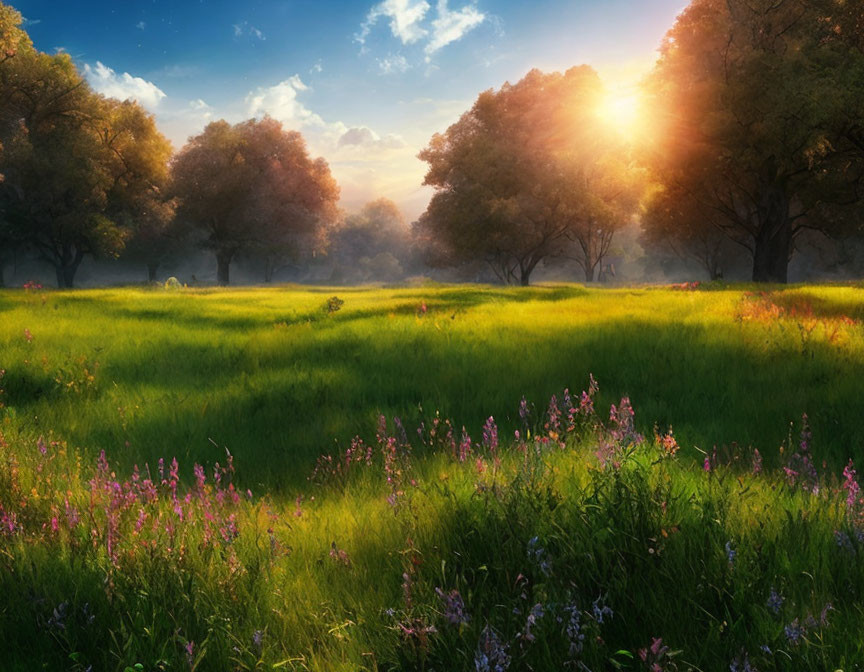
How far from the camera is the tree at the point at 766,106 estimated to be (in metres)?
22.0

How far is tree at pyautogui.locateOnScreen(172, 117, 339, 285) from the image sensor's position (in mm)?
52062

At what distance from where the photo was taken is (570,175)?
128ft

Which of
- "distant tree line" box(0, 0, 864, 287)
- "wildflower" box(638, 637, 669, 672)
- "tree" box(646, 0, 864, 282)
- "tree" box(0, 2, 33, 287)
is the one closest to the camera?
"wildflower" box(638, 637, 669, 672)

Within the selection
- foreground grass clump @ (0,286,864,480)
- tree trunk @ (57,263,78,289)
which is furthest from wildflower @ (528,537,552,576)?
tree trunk @ (57,263,78,289)

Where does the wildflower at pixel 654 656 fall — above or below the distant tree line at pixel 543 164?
below

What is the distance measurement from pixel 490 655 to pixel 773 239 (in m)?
32.9

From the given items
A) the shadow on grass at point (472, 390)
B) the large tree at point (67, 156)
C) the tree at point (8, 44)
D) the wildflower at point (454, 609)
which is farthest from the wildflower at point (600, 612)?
the large tree at point (67, 156)

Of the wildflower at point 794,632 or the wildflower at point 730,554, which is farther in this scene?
the wildflower at point 730,554

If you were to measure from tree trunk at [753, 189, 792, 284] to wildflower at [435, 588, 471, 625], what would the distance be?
3155 cm

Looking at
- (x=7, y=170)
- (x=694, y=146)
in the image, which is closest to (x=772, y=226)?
(x=694, y=146)

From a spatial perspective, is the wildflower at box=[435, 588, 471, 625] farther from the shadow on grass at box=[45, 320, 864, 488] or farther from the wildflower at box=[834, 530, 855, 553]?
the shadow on grass at box=[45, 320, 864, 488]

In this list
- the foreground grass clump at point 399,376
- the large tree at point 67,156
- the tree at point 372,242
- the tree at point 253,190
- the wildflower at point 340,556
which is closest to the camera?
the wildflower at point 340,556

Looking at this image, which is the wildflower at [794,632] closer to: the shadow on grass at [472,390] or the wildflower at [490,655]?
the wildflower at [490,655]

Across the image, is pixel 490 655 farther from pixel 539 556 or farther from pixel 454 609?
pixel 539 556
